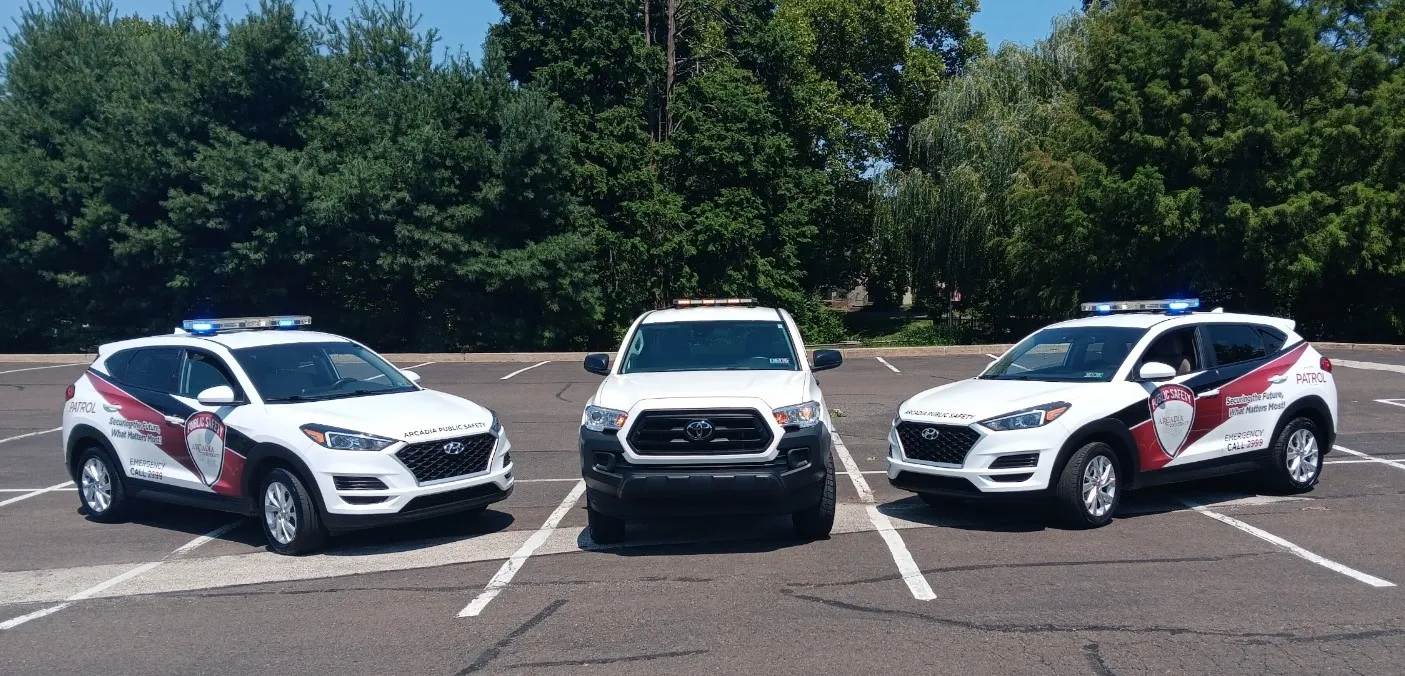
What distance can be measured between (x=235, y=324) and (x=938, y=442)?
6191mm

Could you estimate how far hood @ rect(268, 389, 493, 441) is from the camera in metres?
8.44

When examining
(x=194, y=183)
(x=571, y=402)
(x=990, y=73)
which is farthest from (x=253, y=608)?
(x=990, y=73)

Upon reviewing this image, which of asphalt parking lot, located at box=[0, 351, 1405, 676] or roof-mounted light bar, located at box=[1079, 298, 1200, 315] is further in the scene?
roof-mounted light bar, located at box=[1079, 298, 1200, 315]

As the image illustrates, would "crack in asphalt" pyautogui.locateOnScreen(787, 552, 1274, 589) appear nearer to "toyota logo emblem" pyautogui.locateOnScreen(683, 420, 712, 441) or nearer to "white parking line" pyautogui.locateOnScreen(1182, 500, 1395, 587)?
"white parking line" pyautogui.locateOnScreen(1182, 500, 1395, 587)

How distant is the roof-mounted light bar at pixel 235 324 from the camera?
991 cm

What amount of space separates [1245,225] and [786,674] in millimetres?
25078

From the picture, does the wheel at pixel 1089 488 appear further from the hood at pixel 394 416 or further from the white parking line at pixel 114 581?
the white parking line at pixel 114 581

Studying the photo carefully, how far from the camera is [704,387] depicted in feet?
27.3

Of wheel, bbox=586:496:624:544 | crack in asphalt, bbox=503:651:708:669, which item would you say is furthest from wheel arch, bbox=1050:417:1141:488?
crack in asphalt, bbox=503:651:708:669

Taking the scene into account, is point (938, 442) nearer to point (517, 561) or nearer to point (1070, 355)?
point (1070, 355)

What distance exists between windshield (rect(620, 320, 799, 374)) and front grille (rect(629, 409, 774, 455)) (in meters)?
1.19

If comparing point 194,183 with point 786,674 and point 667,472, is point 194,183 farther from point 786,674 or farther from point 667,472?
point 786,674

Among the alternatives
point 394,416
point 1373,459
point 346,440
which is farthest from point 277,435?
point 1373,459

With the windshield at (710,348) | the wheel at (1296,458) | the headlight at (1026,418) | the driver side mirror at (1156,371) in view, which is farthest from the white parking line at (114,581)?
the wheel at (1296,458)
